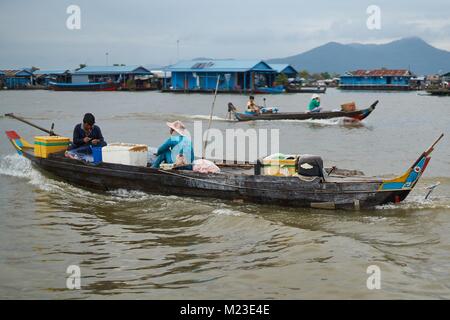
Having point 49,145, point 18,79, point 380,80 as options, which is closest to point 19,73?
point 18,79

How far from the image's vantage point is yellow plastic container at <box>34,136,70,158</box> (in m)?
10.4

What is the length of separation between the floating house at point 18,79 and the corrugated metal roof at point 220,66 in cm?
2487

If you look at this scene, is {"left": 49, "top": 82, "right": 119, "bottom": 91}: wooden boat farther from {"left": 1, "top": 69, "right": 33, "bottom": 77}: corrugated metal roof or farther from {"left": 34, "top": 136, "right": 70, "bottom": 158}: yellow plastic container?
{"left": 34, "top": 136, "right": 70, "bottom": 158}: yellow plastic container

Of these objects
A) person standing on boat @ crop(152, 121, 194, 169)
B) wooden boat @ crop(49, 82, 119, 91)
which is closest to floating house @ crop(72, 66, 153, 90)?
wooden boat @ crop(49, 82, 119, 91)

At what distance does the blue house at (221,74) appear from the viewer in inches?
2061

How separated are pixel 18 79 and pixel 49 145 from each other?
6574cm

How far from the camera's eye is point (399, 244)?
21.7 feet

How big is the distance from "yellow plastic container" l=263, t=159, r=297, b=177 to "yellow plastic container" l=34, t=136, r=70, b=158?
4.60 m

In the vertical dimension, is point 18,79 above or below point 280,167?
above

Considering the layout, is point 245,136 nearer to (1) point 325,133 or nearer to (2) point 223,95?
(1) point 325,133

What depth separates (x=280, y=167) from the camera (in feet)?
26.8

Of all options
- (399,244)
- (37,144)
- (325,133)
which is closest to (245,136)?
(325,133)

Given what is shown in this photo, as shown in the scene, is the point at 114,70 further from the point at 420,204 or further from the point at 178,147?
the point at 420,204
